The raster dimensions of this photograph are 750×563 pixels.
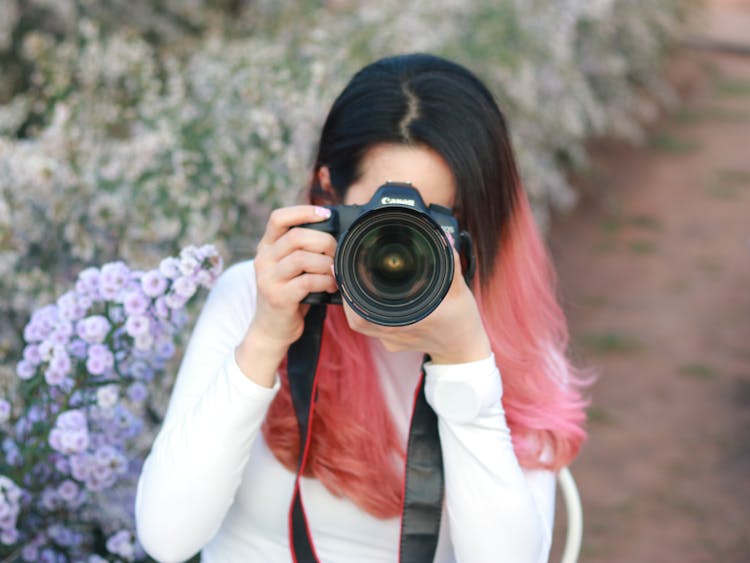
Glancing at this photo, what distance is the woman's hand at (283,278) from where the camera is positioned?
3.78ft

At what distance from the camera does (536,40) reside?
3766mm

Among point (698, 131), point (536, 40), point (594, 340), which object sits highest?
point (698, 131)

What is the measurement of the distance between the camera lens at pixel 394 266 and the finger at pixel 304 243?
0.14ft

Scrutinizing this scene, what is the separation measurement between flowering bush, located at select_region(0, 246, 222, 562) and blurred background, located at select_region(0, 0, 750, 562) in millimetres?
287

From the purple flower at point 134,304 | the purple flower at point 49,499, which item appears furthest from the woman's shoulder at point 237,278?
the purple flower at point 49,499

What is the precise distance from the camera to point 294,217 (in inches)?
45.7

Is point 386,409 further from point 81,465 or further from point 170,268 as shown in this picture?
point 81,465

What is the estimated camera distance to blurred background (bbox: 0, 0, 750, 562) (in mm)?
2082

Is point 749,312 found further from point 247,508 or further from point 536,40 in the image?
point 247,508

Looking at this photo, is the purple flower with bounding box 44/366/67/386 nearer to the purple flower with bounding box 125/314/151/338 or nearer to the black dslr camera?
the purple flower with bounding box 125/314/151/338

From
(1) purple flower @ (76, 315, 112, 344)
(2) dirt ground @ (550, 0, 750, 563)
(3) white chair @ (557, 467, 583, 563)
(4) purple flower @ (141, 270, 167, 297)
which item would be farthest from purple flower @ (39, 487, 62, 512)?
(2) dirt ground @ (550, 0, 750, 563)

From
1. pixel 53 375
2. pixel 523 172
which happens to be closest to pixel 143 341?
pixel 53 375

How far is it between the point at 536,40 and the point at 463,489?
290 cm

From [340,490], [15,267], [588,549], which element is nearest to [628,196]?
[588,549]
